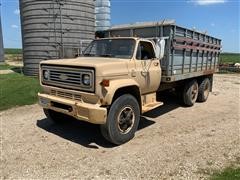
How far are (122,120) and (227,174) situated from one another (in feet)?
7.51

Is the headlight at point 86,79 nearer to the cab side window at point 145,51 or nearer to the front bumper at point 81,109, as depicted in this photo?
the front bumper at point 81,109

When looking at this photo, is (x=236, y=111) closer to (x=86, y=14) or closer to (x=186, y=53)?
(x=186, y=53)

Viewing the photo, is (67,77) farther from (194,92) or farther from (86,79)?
(194,92)

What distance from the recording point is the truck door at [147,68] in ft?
20.1

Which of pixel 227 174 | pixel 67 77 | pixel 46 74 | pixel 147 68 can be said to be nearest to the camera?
pixel 227 174

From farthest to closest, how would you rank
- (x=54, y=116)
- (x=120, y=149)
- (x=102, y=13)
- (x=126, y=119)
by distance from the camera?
(x=102, y=13) < (x=54, y=116) < (x=126, y=119) < (x=120, y=149)

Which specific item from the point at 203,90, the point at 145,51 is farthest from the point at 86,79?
the point at 203,90

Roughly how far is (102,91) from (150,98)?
2.01 m

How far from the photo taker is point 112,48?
6.41m

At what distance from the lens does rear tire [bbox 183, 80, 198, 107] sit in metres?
8.99

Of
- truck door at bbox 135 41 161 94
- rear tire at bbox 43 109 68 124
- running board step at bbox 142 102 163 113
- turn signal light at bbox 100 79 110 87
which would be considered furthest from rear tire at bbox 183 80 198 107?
turn signal light at bbox 100 79 110 87

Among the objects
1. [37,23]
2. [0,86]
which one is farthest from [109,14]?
[0,86]

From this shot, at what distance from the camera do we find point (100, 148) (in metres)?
5.46

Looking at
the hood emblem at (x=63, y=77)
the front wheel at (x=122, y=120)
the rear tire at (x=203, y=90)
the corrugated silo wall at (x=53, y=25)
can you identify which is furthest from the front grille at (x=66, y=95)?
the corrugated silo wall at (x=53, y=25)
